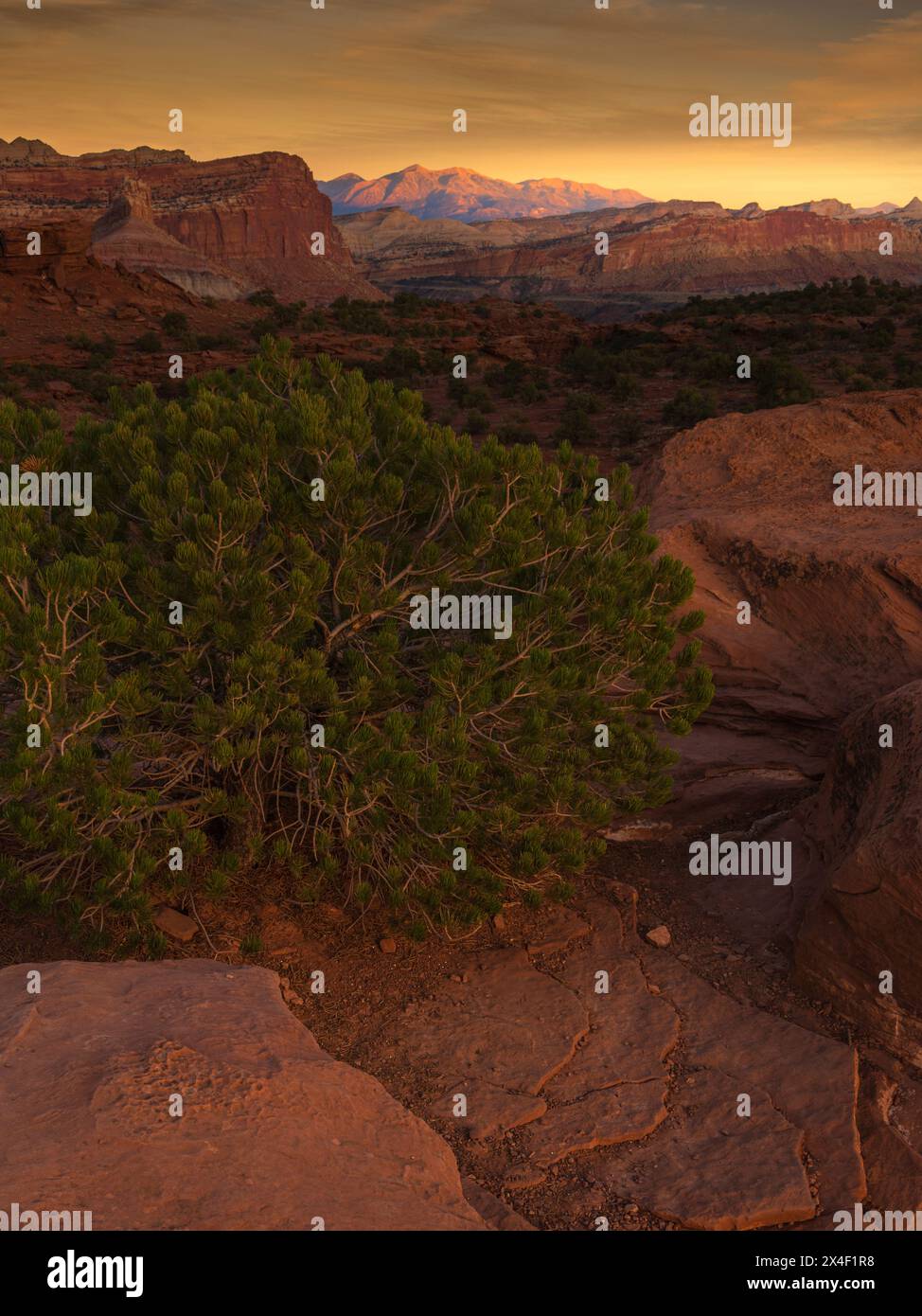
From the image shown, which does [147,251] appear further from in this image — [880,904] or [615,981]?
Result: [880,904]

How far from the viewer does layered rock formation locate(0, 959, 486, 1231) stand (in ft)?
9.57

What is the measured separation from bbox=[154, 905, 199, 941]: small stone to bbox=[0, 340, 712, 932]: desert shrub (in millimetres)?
235

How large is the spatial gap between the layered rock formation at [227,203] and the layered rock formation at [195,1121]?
287ft

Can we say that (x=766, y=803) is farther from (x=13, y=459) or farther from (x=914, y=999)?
(x=13, y=459)

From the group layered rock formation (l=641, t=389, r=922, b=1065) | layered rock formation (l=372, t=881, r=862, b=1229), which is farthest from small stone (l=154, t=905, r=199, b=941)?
layered rock formation (l=641, t=389, r=922, b=1065)

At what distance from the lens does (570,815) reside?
5.84m

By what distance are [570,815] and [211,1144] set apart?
3.06m

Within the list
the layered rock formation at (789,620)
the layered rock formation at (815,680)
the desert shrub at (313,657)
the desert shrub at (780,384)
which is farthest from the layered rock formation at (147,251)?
the desert shrub at (313,657)

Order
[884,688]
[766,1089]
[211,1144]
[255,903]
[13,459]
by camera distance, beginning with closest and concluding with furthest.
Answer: [211,1144]
[766,1089]
[13,459]
[255,903]
[884,688]

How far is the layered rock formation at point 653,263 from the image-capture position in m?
123

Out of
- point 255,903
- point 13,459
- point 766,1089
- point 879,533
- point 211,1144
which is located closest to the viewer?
point 211,1144

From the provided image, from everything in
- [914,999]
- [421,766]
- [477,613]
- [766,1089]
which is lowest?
[766,1089]

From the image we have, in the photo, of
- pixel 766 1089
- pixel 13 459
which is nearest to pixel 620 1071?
pixel 766 1089

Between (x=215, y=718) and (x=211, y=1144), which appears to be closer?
(x=211, y=1144)
